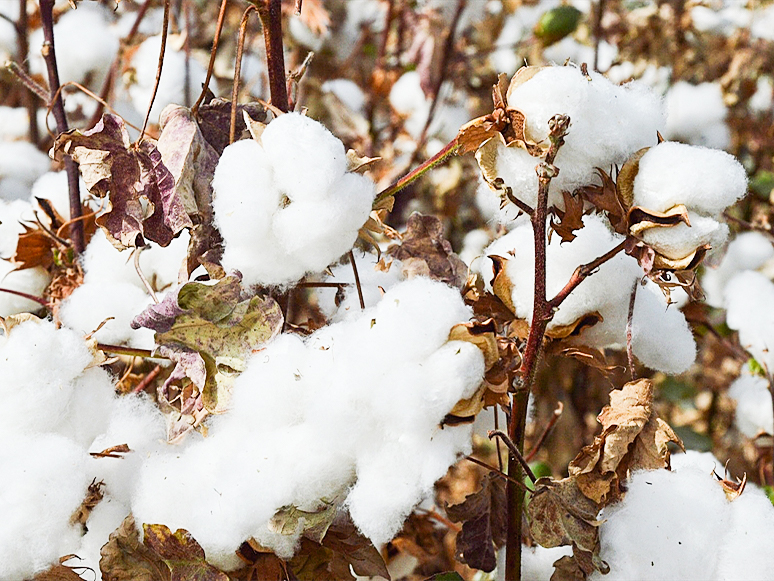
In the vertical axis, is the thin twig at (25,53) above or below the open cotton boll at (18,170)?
above

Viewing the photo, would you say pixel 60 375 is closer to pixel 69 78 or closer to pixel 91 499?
pixel 91 499

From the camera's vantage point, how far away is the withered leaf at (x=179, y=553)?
2.39 ft

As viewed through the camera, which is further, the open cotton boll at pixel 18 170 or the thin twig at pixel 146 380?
the open cotton boll at pixel 18 170

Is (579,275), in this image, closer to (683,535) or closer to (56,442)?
(683,535)

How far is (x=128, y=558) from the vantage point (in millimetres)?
757

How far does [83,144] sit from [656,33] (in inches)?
71.4

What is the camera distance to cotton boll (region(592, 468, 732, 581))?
742 millimetres

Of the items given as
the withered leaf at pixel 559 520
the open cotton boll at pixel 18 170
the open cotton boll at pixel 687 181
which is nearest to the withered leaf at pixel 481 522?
the withered leaf at pixel 559 520

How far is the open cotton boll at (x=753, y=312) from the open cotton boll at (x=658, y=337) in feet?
1.88

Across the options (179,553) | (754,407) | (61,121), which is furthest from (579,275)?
(754,407)

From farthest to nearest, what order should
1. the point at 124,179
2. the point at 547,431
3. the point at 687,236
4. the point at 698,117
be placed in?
the point at 698,117 → the point at 547,431 → the point at 124,179 → the point at 687,236

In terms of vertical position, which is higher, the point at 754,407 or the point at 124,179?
the point at 124,179

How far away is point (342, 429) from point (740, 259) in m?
1.22

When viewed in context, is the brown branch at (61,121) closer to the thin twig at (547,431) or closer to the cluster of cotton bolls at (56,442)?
the cluster of cotton bolls at (56,442)
